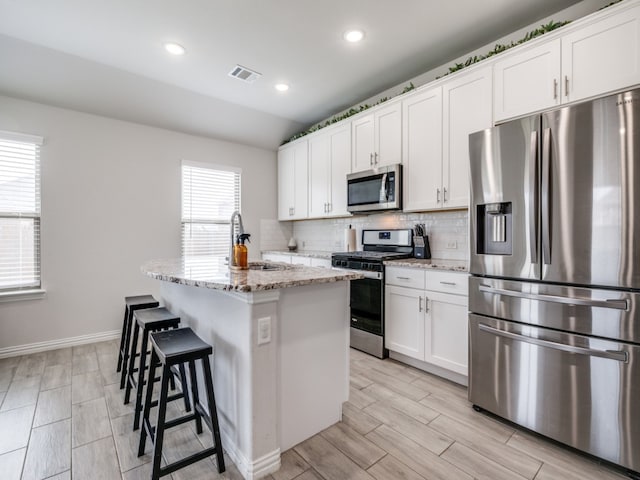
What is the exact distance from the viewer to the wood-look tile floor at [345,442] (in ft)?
5.28

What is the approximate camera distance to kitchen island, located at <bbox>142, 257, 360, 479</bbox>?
61.6 inches

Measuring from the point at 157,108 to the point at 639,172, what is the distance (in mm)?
4200

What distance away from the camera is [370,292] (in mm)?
3137

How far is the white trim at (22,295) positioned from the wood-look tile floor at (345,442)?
0.95 meters

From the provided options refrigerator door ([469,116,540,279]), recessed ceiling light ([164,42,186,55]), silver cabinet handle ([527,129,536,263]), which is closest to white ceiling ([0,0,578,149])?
recessed ceiling light ([164,42,186,55])

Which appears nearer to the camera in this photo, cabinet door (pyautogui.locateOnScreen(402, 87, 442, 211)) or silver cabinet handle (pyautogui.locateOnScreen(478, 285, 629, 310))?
silver cabinet handle (pyautogui.locateOnScreen(478, 285, 629, 310))

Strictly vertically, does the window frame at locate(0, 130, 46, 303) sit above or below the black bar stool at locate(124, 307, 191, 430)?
above

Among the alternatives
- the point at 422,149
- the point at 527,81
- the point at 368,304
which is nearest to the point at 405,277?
the point at 368,304

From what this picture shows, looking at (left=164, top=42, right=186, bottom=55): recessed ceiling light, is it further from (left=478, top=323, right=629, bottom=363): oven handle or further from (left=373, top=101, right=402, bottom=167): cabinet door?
(left=478, top=323, right=629, bottom=363): oven handle

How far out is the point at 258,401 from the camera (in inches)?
61.8

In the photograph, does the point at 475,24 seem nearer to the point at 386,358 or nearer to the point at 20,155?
the point at 386,358

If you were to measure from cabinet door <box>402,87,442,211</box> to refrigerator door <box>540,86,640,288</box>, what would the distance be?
1.16 m

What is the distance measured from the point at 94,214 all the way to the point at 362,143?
3140mm

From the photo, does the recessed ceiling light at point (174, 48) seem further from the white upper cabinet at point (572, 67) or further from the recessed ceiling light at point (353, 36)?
the white upper cabinet at point (572, 67)
